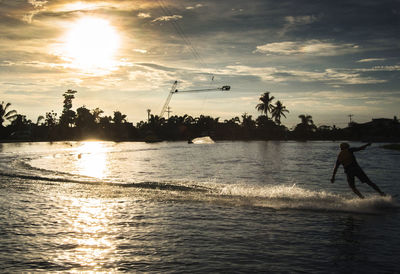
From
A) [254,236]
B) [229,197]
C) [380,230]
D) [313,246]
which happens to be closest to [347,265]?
[313,246]

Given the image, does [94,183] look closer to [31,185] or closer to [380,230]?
[31,185]

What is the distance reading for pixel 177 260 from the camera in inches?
288

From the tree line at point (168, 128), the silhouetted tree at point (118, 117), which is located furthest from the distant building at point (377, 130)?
the silhouetted tree at point (118, 117)

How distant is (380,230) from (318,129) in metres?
178

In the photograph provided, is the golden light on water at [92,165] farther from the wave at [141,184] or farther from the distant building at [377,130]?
the distant building at [377,130]

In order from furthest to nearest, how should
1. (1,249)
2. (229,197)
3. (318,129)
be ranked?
(318,129)
(229,197)
(1,249)

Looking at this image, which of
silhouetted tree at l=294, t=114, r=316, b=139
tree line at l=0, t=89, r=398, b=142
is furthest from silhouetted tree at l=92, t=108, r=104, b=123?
silhouetted tree at l=294, t=114, r=316, b=139

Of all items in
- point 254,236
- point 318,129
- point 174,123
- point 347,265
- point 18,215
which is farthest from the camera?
point 318,129

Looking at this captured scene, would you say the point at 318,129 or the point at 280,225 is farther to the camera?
the point at 318,129

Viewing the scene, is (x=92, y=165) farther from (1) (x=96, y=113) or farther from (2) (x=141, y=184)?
(1) (x=96, y=113)

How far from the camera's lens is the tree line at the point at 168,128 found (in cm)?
14800

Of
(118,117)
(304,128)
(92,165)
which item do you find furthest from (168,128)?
(92,165)

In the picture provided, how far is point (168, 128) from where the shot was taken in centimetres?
16412

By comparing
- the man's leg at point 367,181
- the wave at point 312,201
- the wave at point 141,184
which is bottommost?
the wave at point 312,201
